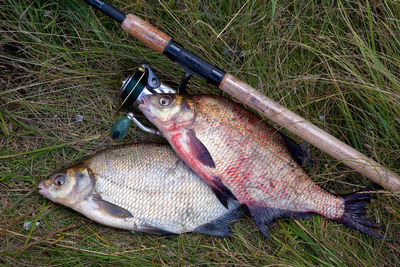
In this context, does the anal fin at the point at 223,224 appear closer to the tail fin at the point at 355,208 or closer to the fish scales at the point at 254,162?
the fish scales at the point at 254,162

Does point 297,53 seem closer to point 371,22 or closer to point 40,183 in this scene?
point 371,22

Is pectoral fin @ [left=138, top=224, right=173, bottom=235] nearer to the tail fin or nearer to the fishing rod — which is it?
the fishing rod

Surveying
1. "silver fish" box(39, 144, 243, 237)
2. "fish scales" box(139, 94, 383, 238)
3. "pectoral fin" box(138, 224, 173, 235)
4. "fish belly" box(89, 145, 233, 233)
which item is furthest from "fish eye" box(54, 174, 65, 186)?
"fish scales" box(139, 94, 383, 238)

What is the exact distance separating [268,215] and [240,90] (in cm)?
89

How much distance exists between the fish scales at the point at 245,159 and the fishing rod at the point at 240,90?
161 mm

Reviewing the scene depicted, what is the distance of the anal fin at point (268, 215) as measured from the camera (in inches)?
95.3

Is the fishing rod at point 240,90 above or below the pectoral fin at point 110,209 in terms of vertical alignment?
above

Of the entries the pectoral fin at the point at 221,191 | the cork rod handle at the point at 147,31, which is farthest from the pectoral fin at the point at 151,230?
the cork rod handle at the point at 147,31

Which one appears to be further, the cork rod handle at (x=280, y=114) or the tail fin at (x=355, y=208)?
the tail fin at (x=355, y=208)

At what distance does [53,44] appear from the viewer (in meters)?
2.69

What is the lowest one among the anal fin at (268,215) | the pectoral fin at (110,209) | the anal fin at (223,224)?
the pectoral fin at (110,209)

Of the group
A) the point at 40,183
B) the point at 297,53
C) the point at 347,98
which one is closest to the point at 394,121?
the point at 347,98

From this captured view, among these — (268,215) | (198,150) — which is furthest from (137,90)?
(268,215)

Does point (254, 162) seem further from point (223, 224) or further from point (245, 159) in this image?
point (223, 224)
